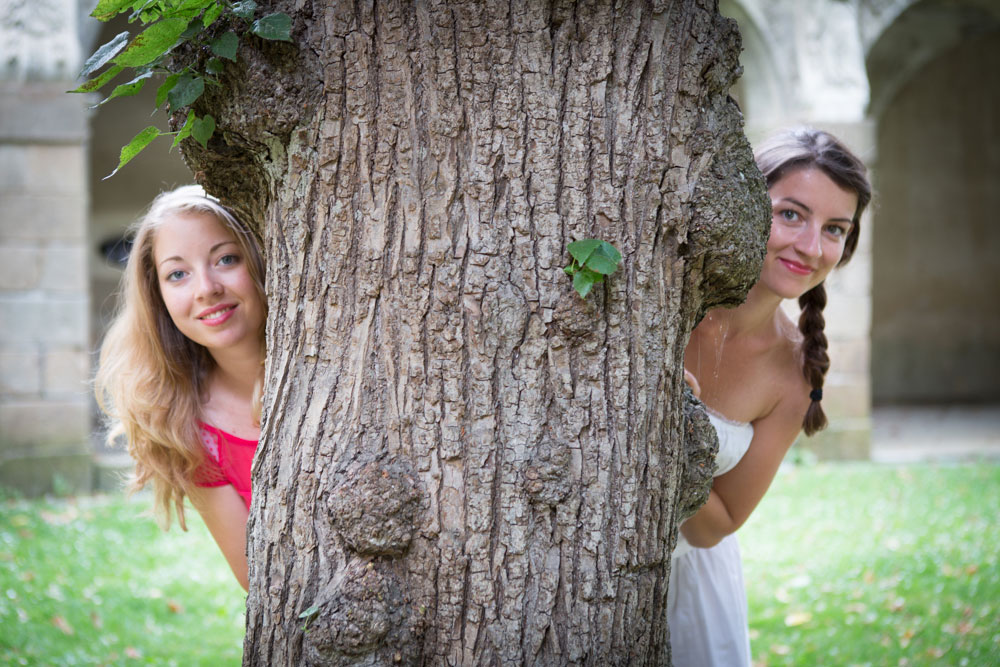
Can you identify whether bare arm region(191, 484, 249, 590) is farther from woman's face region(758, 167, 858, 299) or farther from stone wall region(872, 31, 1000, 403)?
stone wall region(872, 31, 1000, 403)

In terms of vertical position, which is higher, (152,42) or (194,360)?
(152,42)

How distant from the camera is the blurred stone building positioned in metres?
6.04

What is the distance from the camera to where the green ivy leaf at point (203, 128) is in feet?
4.77

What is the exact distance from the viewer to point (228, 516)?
7.10 ft

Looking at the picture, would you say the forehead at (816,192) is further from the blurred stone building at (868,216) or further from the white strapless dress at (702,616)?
the blurred stone building at (868,216)

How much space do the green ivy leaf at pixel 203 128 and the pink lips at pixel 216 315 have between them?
2.10 ft

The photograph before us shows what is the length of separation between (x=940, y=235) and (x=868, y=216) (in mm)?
4894

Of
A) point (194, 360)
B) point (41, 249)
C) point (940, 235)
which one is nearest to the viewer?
point (194, 360)

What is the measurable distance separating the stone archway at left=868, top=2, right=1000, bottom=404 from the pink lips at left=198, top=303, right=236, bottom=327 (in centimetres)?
1124

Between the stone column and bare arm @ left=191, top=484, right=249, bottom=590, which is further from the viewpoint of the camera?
the stone column

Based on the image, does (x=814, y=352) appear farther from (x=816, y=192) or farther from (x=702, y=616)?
(x=702, y=616)

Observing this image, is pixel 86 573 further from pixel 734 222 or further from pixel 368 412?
pixel 734 222

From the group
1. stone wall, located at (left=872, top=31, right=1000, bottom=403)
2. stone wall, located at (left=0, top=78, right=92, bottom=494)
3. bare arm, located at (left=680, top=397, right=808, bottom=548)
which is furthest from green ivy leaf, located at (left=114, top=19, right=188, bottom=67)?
stone wall, located at (left=872, top=31, right=1000, bottom=403)

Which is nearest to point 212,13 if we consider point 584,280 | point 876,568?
point 584,280
